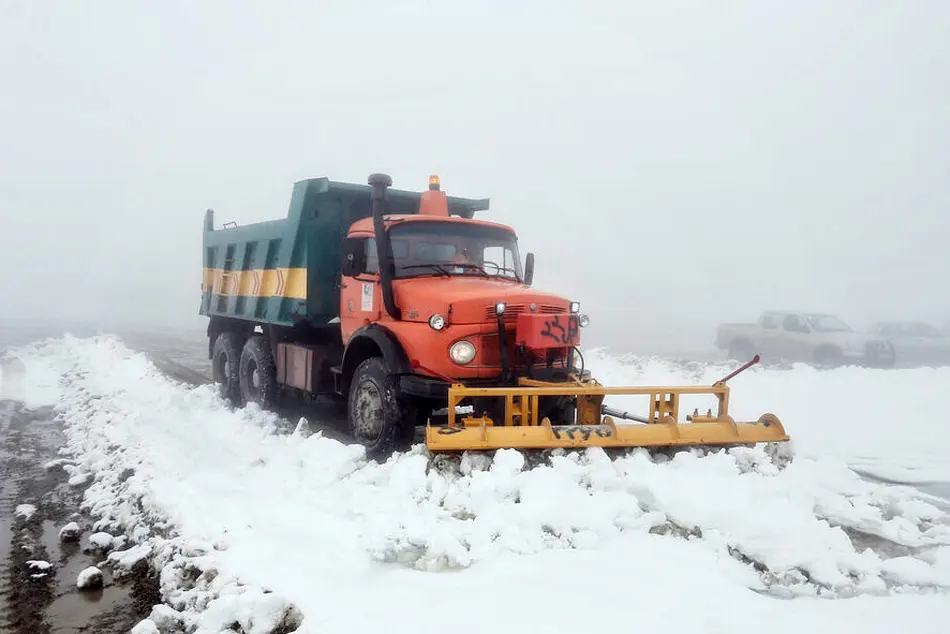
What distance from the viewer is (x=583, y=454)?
525cm

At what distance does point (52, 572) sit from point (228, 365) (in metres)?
7.07

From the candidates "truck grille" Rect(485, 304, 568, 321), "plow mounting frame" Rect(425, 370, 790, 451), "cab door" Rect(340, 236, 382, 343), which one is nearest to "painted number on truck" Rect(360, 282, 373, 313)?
"cab door" Rect(340, 236, 382, 343)

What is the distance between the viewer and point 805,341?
57.6 ft

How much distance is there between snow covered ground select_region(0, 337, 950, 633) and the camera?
3.33 meters

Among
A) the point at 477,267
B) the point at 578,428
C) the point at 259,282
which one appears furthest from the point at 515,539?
the point at 259,282

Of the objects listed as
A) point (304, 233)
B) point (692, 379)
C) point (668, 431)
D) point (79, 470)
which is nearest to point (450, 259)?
point (304, 233)

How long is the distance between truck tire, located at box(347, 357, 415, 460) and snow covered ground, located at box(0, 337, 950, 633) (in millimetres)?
359

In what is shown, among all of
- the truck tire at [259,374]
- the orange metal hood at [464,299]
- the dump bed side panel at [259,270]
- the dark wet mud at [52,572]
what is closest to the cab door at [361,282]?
the orange metal hood at [464,299]

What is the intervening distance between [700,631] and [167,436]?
237 inches

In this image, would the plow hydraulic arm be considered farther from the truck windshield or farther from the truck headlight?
the truck windshield

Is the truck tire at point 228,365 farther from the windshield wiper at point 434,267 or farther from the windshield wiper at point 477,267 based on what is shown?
the windshield wiper at point 477,267

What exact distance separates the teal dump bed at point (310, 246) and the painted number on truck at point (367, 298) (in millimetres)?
1371

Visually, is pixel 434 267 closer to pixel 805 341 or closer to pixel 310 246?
pixel 310 246

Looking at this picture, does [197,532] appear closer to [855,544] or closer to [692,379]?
[855,544]
